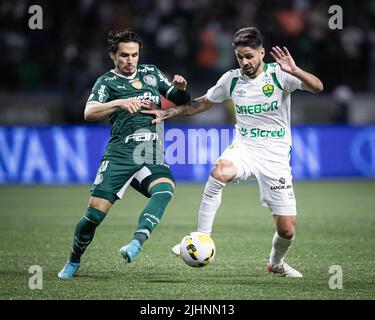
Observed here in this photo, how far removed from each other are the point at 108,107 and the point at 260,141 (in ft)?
4.62

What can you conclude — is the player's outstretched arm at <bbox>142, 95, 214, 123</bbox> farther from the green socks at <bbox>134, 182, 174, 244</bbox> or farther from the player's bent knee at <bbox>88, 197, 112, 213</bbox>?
the player's bent knee at <bbox>88, 197, 112, 213</bbox>

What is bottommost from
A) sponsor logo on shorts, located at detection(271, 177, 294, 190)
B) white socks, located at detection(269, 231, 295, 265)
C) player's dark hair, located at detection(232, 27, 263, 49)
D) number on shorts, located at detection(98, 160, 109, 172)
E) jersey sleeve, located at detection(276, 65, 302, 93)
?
white socks, located at detection(269, 231, 295, 265)

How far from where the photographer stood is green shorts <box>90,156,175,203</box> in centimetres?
768

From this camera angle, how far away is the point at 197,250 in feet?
24.4

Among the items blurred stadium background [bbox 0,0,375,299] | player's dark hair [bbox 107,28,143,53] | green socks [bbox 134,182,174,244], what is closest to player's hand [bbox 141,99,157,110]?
player's dark hair [bbox 107,28,143,53]

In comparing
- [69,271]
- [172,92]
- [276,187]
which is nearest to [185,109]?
[172,92]

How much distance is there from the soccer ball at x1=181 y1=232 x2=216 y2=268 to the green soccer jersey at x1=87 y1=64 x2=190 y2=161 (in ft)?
Result: 2.98

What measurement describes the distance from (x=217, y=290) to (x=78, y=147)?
11.0 metres

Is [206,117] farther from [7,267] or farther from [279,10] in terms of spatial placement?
[7,267]

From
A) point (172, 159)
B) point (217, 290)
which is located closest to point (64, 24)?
point (172, 159)

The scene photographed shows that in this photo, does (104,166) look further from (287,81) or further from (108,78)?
(287,81)

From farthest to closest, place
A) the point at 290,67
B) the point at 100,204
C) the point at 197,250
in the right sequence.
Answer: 1. the point at 100,204
2. the point at 197,250
3. the point at 290,67

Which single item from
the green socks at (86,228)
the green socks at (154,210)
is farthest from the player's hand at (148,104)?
the green socks at (86,228)

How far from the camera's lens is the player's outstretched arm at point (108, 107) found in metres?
7.38
